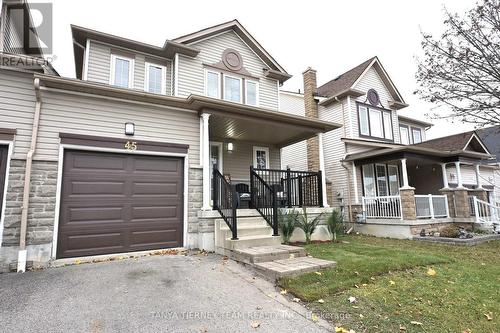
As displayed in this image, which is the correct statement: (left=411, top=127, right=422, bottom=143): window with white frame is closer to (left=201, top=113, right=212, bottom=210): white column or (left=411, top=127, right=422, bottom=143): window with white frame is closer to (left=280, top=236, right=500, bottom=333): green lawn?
(left=280, top=236, right=500, bottom=333): green lawn

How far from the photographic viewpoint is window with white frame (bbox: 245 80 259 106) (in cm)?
1019

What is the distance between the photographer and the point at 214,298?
3.48 m

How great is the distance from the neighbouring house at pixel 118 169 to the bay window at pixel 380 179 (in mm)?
4826

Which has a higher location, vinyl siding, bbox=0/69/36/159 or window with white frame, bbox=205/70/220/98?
window with white frame, bbox=205/70/220/98

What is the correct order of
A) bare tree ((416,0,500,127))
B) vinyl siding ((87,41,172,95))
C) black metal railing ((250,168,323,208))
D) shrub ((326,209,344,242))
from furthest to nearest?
vinyl siding ((87,41,172,95)) → black metal railing ((250,168,323,208)) → shrub ((326,209,344,242)) → bare tree ((416,0,500,127))

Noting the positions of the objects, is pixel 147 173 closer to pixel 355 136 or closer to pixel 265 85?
pixel 265 85

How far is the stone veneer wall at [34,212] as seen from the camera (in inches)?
196

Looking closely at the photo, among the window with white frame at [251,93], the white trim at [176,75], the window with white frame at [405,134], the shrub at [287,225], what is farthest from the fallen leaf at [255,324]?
the window with white frame at [405,134]

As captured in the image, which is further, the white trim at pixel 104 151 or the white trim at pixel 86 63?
the white trim at pixel 86 63

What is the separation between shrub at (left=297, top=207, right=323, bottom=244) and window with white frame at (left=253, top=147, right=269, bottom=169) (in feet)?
9.35

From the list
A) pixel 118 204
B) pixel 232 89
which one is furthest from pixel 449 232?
pixel 118 204

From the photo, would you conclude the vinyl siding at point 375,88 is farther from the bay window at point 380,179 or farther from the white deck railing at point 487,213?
the white deck railing at point 487,213

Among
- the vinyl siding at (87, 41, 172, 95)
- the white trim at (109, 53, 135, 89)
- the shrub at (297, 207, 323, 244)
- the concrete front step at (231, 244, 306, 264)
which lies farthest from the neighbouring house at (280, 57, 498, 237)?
the white trim at (109, 53, 135, 89)

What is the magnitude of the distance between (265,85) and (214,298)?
8833 mm
